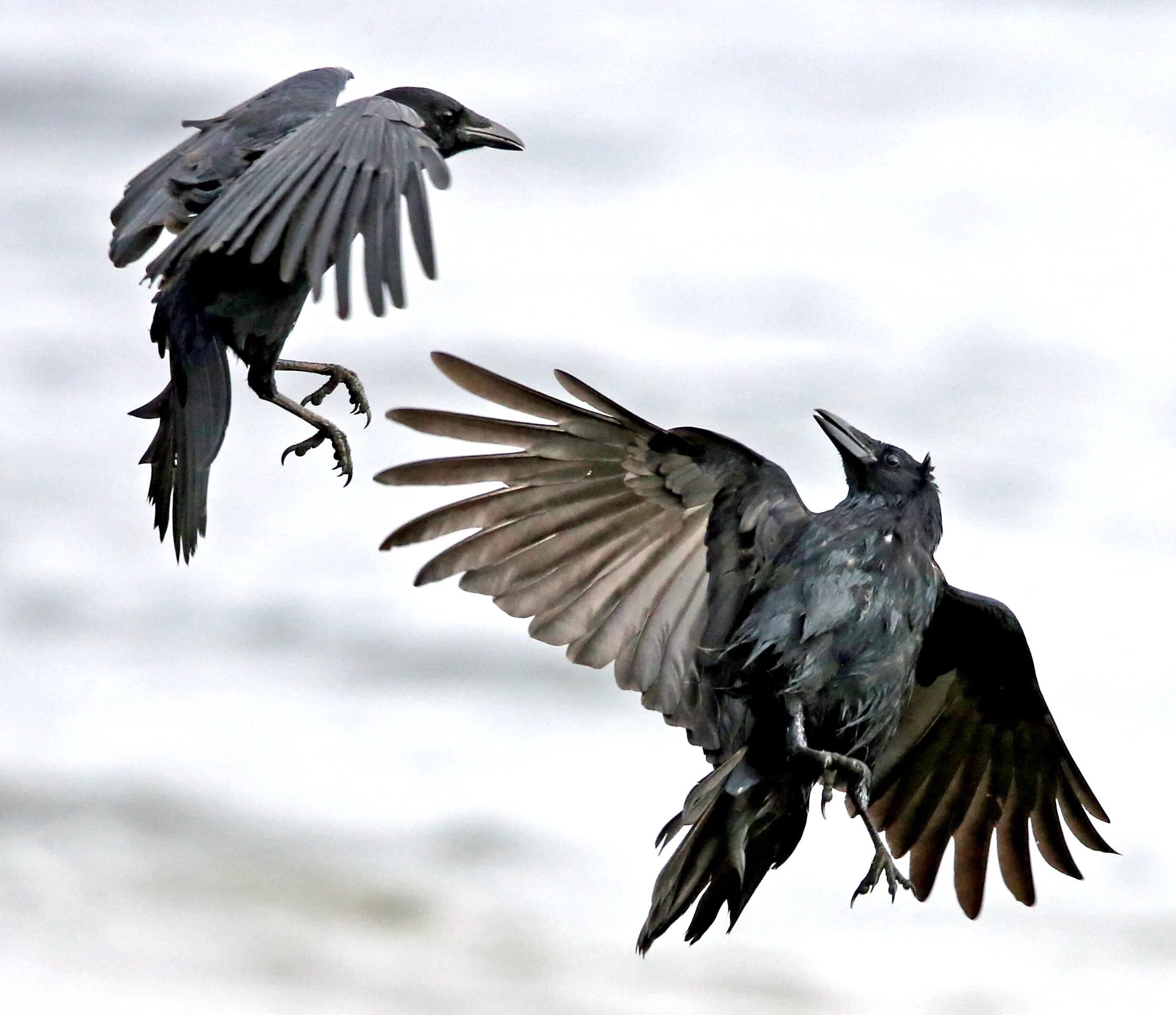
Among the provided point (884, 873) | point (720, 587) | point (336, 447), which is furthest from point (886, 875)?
point (336, 447)

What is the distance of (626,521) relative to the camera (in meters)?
7.09

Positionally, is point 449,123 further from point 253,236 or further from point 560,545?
point 560,545

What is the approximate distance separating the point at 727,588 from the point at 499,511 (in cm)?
73

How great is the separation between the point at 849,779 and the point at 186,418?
2177 millimetres

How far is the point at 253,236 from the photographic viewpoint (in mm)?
6426

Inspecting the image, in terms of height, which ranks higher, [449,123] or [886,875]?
[449,123]

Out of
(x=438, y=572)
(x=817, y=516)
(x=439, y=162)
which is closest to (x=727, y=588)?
(x=817, y=516)

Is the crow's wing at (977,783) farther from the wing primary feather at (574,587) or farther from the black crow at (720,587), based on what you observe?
the wing primary feather at (574,587)

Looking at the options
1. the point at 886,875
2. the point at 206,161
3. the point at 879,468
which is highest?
the point at 206,161

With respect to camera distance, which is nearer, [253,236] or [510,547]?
[253,236]

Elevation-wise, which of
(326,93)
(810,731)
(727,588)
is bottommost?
(810,731)

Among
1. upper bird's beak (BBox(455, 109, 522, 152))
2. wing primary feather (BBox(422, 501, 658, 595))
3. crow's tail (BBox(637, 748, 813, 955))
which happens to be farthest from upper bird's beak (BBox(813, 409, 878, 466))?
upper bird's beak (BBox(455, 109, 522, 152))

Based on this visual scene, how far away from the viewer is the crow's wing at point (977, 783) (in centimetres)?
780

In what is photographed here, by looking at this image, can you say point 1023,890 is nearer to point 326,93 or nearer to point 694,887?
point 694,887
